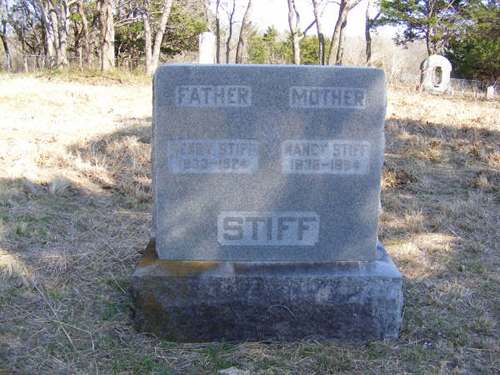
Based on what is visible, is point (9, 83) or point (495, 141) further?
point (9, 83)

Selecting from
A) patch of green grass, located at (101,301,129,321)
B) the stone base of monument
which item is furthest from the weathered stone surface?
patch of green grass, located at (101,301,129,321)

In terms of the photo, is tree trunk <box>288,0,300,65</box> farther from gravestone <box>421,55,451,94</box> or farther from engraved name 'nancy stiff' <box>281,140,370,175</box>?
engraved name 'nancy stiff' <box>281,140,370,175</box>

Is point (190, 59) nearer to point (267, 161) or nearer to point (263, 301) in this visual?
point (267, 161)

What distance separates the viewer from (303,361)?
8.70 feet

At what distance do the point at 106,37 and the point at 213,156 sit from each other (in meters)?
15.8

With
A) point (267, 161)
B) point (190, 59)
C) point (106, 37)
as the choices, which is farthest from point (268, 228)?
point (190, 59)

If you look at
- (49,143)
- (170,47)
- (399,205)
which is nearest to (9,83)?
(49,143)

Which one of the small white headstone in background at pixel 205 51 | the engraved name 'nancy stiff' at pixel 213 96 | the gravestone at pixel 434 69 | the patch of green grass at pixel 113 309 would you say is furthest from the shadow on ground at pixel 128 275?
the gravestone at pixel 434 69

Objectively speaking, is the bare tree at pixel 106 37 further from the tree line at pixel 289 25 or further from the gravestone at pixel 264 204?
the gravestone at pixel 264 204

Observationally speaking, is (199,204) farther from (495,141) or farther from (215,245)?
(495,141)

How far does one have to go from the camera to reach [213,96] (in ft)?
9.07

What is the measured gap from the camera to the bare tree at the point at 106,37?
53.6 feet

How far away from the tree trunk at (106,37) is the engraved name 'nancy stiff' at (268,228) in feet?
46.3

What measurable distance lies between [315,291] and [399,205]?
282 cm
